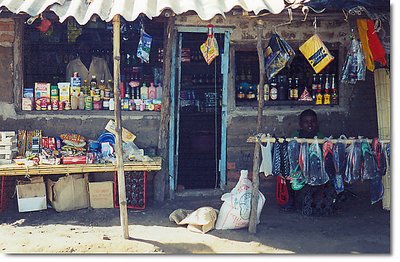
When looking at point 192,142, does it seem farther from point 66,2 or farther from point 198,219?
point 66,2

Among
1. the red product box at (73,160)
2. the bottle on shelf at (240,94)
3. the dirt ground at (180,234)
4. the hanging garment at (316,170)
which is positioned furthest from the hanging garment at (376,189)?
the red product box at (73,160)

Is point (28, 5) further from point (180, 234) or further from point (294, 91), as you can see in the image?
point (294, 91)

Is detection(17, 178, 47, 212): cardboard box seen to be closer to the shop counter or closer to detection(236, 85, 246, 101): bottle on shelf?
the shop counter

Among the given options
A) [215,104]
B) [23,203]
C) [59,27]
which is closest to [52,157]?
[23,203]

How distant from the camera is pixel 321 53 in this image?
6.74 metres

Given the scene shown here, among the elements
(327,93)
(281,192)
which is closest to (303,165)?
(281,192)

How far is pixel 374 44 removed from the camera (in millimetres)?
6902

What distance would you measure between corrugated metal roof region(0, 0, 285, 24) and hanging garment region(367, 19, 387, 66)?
1536mm

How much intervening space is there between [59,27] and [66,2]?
1508 mm

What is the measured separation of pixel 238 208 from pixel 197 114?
7.44 feet

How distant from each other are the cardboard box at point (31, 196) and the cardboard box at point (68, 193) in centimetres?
12

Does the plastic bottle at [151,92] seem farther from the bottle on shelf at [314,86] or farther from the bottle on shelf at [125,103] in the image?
the bottle on shelf at [314,86]

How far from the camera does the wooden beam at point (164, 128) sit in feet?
24.6

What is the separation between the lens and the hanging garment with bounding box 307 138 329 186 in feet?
22.3
